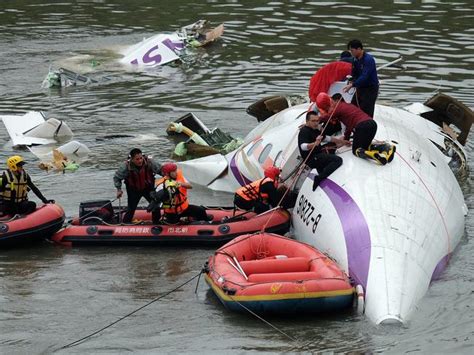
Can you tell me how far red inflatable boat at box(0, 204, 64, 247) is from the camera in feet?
59.7

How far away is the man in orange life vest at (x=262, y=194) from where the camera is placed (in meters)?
18.9

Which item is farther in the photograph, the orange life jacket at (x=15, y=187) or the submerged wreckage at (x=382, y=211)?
the orange life jacket at (x=15, y=187)

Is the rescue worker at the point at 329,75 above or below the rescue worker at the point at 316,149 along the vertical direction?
above

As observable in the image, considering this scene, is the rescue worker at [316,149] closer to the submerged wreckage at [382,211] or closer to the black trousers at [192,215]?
the submerged wreckage at [382,211]

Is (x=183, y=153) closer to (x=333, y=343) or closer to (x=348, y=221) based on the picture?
(x=348, y=221)

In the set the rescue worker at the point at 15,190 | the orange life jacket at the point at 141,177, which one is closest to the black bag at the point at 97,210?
the orange life jacket at the point at 141,177

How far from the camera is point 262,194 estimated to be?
19000 millimetres

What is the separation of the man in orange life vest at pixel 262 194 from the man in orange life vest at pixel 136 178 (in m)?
1.60

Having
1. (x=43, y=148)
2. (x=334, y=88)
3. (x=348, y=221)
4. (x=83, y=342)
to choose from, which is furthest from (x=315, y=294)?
(x=43, y=148)

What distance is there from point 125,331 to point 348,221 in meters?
3.86

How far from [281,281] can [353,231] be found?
1.75m

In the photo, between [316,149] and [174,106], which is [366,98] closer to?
[316,149]

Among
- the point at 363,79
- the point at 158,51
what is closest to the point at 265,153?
the point at 363,79

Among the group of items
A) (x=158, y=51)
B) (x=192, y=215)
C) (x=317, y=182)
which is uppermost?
(x=317, y=182)
